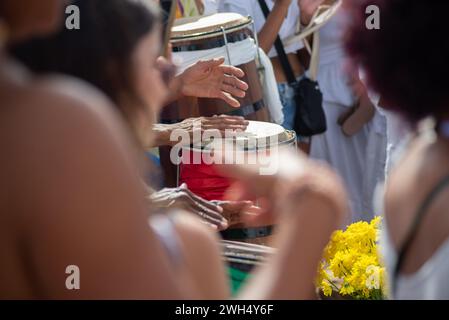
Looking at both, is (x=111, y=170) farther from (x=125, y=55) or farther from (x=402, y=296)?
(x=402, y=296)

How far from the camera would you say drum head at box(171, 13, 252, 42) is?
356 centimetres

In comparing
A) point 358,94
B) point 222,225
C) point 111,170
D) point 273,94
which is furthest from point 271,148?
point 358,94

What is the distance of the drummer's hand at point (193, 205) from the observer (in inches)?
98.0

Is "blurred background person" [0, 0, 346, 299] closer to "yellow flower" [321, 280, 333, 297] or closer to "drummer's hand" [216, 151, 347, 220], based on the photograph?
"drummer's hand" [216, 151, 347, 220]

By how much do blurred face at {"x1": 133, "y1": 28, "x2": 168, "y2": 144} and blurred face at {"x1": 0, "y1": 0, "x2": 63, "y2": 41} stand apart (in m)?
0.27

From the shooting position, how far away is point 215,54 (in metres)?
3.59

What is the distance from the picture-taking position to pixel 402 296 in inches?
56.4

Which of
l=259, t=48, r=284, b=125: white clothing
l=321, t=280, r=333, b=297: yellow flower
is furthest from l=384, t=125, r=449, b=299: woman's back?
l=259, t=48, r=284, b=125: white clothing

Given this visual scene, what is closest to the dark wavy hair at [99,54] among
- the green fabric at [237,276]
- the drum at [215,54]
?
the green fabric at [237,276]

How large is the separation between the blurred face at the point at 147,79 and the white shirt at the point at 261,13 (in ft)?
10.1

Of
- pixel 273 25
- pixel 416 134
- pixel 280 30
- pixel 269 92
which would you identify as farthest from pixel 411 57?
pixel 280 30

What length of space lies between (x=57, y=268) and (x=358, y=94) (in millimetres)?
4276

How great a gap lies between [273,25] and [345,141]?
1151 millimetres

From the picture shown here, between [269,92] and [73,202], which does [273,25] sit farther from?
[73,202]
